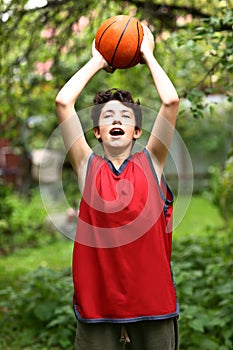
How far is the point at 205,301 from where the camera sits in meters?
4.87

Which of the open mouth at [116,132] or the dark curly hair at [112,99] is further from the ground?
the dark curly hair at [112,99]

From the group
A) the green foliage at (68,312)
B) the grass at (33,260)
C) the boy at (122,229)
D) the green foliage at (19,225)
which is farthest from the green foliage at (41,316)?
the green foliage at (19,225)

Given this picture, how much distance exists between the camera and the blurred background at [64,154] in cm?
422

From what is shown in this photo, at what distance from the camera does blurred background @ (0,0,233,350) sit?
13.9 ft

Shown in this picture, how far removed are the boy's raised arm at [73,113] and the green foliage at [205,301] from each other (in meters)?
2.02

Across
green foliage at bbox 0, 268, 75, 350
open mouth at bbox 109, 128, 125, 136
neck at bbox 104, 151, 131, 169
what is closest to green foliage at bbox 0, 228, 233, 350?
green foliage at bbox 0, 268, 75, 350

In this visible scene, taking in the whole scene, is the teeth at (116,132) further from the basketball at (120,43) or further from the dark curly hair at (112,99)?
the basketball at (120,43)

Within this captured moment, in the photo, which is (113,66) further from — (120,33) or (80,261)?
(80,261)

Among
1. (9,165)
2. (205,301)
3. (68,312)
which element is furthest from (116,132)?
(9,165)

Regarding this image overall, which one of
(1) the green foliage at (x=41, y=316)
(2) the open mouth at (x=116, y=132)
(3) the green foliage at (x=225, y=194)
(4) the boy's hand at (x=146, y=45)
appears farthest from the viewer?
(3) the green foliage at (x=225, y=194)

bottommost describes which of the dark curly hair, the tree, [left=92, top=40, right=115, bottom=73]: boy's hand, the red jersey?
the red jersey

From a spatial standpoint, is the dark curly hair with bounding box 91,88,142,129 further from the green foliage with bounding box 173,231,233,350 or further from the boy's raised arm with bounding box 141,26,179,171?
the green foliage with bounding box 173,231,233,350

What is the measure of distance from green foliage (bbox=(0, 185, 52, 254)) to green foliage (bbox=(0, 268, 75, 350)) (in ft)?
9.91

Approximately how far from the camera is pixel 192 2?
585 cm
